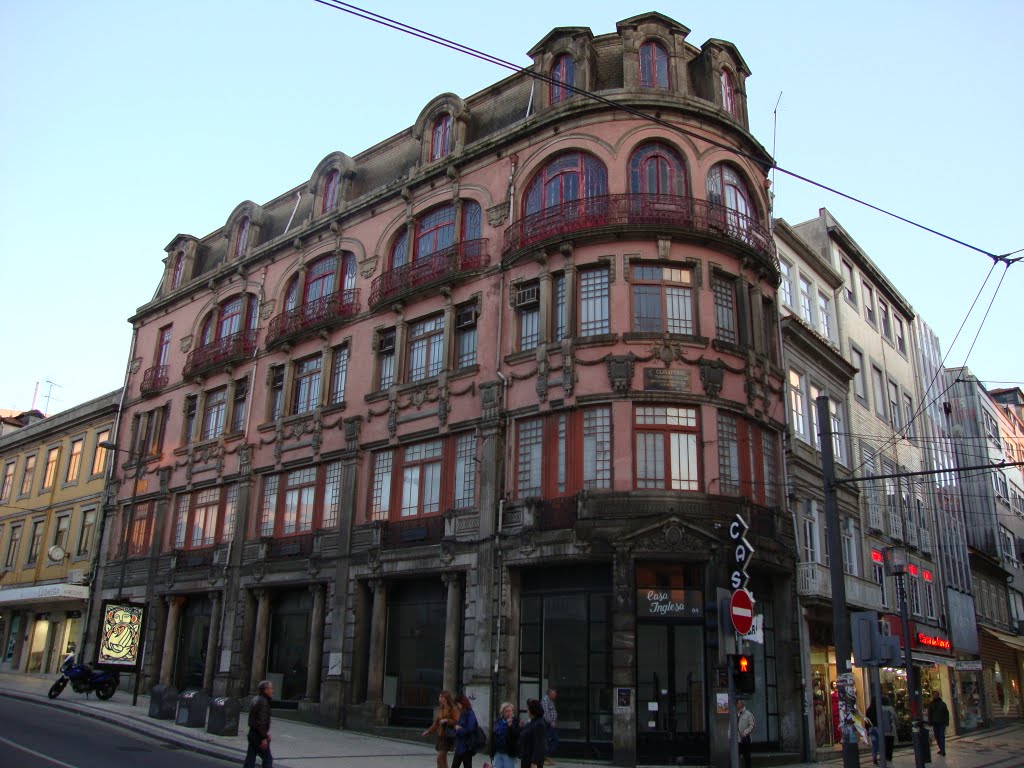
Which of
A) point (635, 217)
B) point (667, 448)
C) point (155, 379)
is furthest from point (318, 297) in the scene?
point (667, 448)

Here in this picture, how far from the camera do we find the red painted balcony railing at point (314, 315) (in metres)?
30.2

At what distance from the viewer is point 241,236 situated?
3738 centimetres

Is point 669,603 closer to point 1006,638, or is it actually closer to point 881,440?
point 881,440

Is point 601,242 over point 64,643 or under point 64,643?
over

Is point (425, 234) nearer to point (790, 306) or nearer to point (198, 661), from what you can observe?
point (790, 306)

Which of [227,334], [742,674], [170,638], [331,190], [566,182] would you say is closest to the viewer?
[742,674]

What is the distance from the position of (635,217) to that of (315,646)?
16074 mm

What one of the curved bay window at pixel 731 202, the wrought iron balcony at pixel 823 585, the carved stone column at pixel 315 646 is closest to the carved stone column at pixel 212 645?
the carved stone column at pixel 315 646

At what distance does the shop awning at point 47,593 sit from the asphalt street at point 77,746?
585 inches

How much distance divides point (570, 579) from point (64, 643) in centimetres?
2858

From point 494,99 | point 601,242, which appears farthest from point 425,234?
point 601,242

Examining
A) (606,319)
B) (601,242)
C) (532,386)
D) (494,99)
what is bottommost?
(532,386)

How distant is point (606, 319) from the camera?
2323 cm

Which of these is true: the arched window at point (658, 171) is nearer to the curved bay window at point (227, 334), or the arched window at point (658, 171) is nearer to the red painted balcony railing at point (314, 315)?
the red painted balcony railing at point (314, 315)
